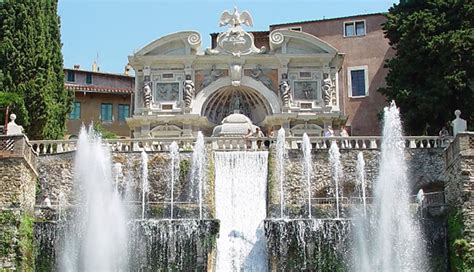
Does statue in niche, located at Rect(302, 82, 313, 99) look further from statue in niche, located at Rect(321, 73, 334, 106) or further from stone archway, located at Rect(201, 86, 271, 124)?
stone archway, located at Rect(201, 86, 271, 124)

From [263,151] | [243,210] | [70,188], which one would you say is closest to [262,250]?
[243,210]

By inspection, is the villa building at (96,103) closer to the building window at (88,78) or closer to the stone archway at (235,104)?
the building window at (88,78)

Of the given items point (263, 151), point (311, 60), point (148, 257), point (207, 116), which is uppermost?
point (311, 60)

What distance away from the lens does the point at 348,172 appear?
102 feet

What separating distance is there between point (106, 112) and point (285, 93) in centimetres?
1436

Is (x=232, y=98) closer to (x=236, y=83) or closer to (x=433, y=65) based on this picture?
(x=236, y=83)

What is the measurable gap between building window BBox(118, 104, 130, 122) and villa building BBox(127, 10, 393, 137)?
973 centimetres

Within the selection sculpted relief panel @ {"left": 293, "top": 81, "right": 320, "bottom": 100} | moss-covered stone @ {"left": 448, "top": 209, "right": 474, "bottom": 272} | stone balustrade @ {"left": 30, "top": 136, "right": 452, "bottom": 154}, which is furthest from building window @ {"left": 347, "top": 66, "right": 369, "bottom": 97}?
moss-covered stone @ {"left": 448, "top": 209, "right": 474, "bottom": 272}

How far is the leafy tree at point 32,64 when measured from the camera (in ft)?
117

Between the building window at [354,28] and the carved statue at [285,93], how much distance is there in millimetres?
7624

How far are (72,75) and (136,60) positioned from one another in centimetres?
1190

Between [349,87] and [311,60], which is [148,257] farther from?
[349,87]

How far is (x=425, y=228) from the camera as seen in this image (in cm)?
2647

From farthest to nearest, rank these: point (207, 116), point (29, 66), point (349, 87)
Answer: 1. point (349, 87)
2. point (207, 116)
3. point (29, 66)
